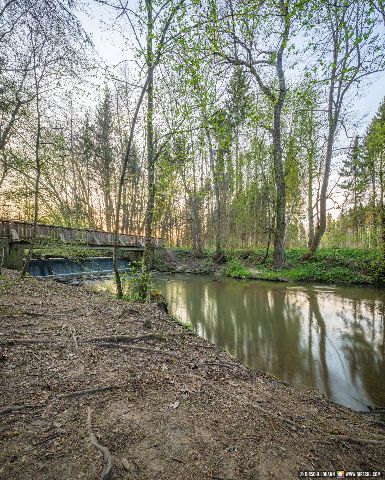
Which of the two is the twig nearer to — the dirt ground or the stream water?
the dirt ground

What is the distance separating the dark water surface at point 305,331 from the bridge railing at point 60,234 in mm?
8234

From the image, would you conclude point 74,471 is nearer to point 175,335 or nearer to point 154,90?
point 175,335

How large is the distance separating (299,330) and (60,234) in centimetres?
1547

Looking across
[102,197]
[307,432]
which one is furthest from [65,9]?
[102,197]

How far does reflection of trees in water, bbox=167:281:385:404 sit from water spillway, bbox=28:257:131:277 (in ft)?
27.3

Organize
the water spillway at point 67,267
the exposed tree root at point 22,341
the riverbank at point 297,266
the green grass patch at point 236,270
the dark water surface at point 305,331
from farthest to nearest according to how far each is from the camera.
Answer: the green grass patch at point 236,270, the water spillway at point 67,267, the riverbank at point 297,266, the dark water surface at point 305,331, the exposed tree root at point 22,341

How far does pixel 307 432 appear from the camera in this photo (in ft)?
8.66

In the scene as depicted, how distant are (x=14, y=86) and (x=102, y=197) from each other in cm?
2059

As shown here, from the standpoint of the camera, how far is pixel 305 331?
7434 mm

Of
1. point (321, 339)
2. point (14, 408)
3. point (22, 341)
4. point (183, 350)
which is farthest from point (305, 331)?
point (14, 408)

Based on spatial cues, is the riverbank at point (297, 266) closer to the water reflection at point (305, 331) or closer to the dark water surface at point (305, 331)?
the dark water surface at point (305, 331)

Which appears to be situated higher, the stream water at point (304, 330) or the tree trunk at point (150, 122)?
the tree trunk at point (150, 122)

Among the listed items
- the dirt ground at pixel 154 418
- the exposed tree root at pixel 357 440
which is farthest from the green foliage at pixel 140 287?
the exposed tree root at pixel 357 440

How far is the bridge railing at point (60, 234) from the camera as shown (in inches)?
580
